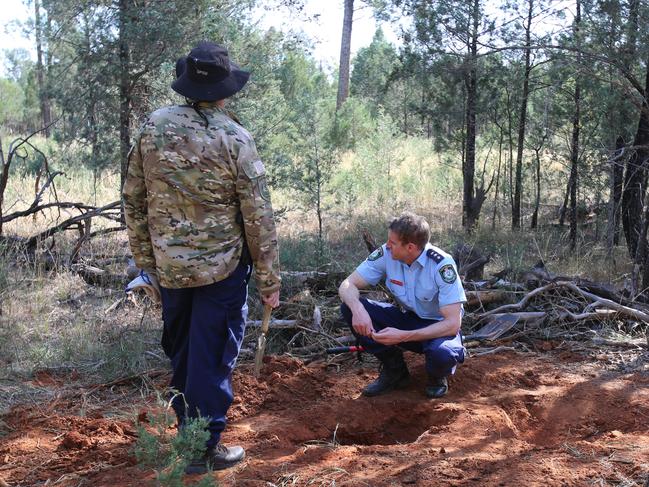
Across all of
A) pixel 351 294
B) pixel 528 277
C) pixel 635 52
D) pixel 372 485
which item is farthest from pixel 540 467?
pixel 635 52

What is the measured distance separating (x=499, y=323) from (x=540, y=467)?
2.40m

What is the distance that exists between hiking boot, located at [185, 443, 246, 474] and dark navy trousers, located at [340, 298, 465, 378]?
4.12 ft

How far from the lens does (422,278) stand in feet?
14.6

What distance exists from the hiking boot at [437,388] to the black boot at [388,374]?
0.21 meters

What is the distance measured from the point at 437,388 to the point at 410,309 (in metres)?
0.52

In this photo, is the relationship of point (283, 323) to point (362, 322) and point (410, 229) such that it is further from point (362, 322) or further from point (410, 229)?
point (410, 229)

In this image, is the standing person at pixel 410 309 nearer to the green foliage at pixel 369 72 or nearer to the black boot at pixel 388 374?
the black boot at pixel 388 374

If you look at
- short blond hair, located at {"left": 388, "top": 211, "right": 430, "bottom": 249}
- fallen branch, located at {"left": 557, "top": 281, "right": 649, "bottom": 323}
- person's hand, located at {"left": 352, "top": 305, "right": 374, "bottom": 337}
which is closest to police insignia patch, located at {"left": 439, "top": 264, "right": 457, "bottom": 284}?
short blond hair, located at {"left": 388, "top": 211, "right": 430, "bottom": 249}

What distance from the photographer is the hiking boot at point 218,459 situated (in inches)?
134

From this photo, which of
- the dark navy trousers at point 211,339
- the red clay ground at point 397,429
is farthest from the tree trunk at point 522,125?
the dark navy trousers at point 211,339

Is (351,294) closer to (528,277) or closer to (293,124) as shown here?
(528,277)

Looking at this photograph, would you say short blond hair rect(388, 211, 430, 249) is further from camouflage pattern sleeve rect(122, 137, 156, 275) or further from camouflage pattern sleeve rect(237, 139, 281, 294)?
camouflage pattern sleeve rect(122, 137, 156, 275)

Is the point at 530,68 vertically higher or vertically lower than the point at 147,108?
higher

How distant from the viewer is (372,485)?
3.21 meters
